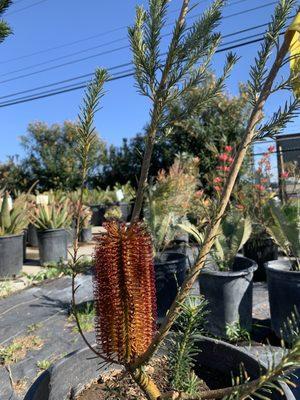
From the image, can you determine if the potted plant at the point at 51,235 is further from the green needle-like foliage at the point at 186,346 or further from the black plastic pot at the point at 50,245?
the green needle-like foliage at the point at 186,346

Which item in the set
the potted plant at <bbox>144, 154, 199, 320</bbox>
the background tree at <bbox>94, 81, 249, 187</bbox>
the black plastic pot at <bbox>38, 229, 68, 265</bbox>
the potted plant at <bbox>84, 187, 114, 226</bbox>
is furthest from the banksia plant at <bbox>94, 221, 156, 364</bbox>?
the potted plant at <bbox>84, 187, 114, 226</bbox>

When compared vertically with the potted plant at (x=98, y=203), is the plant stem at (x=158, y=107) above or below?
below

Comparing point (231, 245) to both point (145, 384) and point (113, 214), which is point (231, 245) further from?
point (145, 384)

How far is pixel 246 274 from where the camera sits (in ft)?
9.87

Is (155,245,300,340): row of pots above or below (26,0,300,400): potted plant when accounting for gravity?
below

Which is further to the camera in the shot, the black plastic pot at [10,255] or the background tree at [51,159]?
the background tree at [51,159]

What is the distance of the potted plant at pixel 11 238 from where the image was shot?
5352mm

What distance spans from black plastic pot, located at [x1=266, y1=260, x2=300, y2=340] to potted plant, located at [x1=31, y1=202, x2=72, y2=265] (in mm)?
3968

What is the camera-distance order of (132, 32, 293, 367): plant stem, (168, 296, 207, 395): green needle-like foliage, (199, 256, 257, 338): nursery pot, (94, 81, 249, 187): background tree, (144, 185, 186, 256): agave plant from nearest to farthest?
(132, 32, 293, 367): plant stem → (168, 296, 207, 395): green needle-like foliage → (199, 256, 257, 338): nursery pot → (144, 185, 186, 256): agave plant → (94, 81, 249, 187): background tree

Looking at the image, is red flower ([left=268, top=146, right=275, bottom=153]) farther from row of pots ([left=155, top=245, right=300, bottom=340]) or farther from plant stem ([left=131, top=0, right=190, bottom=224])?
plant stem ([left=131, top=0, right=190, bottom=224])

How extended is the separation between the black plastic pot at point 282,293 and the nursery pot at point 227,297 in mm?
195

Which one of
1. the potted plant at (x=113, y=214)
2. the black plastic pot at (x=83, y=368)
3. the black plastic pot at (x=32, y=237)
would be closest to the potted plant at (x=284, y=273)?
the potted plant at (x=113, y=214)

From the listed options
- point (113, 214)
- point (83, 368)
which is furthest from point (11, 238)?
point (83, 368)

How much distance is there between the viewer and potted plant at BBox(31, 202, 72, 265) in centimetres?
626
